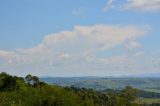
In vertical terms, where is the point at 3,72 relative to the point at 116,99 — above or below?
above

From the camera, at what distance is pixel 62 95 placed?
113 meters

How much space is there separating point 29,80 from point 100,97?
1213 inches

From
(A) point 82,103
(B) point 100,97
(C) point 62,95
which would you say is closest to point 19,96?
(C) point 62,95

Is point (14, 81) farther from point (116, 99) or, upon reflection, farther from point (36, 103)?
point (36, 103)

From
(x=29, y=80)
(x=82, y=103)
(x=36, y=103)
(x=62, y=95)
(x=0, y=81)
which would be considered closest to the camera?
(x=36, y=103)

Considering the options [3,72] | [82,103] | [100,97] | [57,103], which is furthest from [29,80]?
[57,103]

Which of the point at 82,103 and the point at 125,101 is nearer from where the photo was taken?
the point at 82,103

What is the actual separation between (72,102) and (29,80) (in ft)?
188

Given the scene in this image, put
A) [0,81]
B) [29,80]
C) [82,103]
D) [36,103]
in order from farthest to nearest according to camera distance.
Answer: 1. [29,80]
2. [0,81]
3. [82,103]
4. [36,103]

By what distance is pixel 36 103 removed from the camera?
346 feet

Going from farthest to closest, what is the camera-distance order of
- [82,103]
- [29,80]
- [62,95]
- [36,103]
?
[29,80] < [82,103] < [62,95] < [36,103]

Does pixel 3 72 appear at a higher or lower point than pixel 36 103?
higher

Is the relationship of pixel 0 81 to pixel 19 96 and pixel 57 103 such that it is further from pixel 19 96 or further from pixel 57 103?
pixel 57 103

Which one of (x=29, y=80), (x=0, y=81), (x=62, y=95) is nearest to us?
(x=62, y=95)
